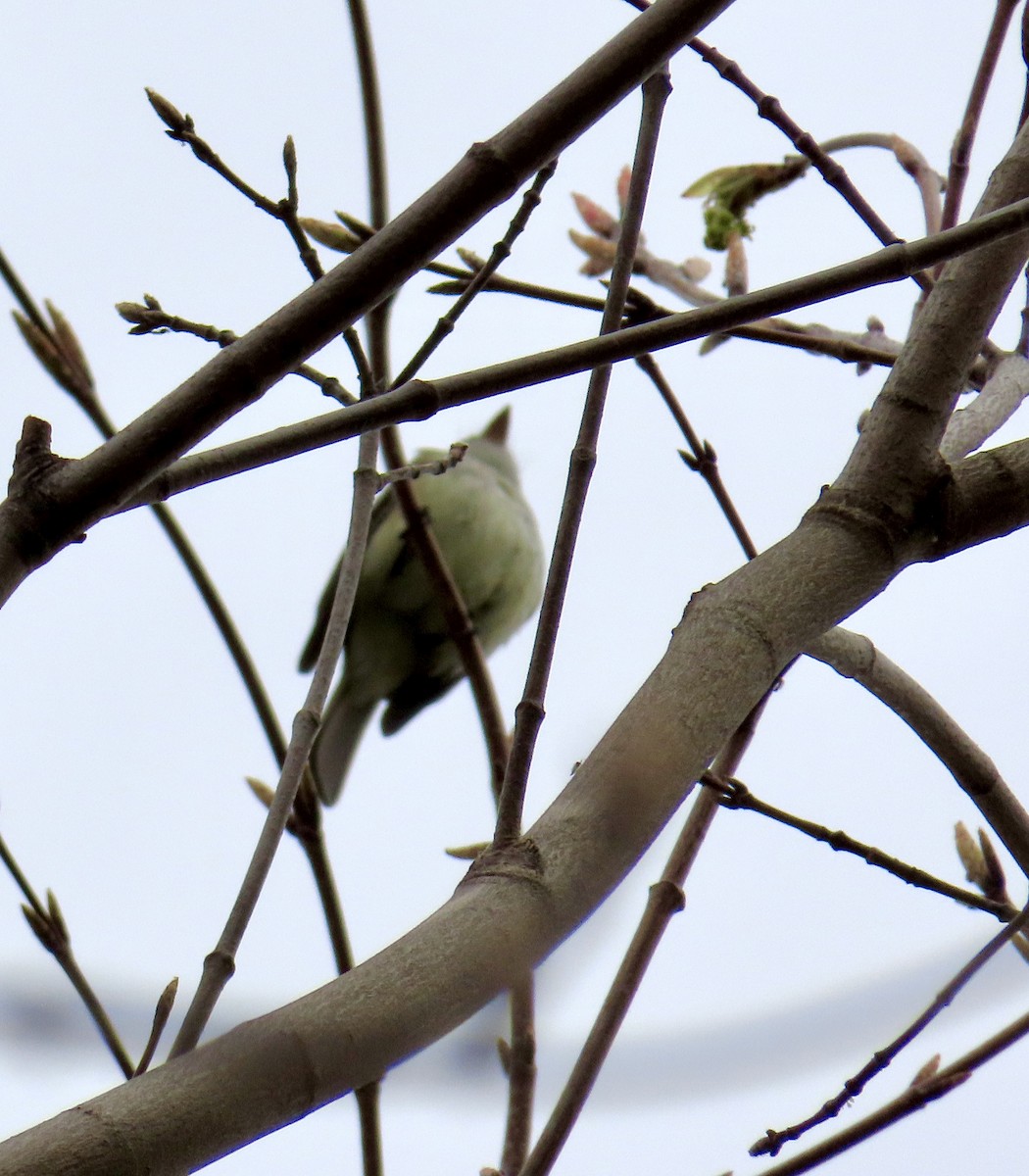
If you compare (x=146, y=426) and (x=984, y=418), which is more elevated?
(x=984, y=418)

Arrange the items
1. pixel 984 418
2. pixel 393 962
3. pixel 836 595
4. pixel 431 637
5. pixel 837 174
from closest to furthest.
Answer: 1. pixel 393 962
2. pixel 836 595
3. pixel 984 418
4. pixel 837 174
5. pixel 431 637

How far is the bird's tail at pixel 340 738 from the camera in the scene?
6.19 metres

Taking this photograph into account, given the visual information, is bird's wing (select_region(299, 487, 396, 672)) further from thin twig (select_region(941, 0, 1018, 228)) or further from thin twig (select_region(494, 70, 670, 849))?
thin twig (select_region(494, 70, 670, 849))

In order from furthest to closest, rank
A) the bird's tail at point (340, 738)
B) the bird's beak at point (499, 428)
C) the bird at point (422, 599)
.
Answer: the bird's beak at point (499, 428), the bird's tail at point (340, 738), the bird at point (422, 599)

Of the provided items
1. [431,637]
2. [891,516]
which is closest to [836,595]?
[891,516]

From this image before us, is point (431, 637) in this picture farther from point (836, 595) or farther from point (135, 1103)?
point (135, 1103)

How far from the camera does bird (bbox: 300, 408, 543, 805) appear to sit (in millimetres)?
5996

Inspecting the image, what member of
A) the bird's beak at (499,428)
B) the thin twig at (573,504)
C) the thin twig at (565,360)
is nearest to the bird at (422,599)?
the bird's beak at (499,428)

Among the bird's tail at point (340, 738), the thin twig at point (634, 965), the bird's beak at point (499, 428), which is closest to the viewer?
the thin twig at point (634, 965)

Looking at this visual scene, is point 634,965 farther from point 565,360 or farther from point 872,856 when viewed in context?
point 565,360

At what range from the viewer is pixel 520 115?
1.09m

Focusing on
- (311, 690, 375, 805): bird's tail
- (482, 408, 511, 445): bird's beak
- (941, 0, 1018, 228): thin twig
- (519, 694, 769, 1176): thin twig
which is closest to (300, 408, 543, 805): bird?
(311, 690, 375, 805): bird's tail

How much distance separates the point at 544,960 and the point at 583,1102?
0.53 meters

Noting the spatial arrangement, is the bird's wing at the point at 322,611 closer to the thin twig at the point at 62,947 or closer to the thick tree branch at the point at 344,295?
the thin twig at the point at 62,947
